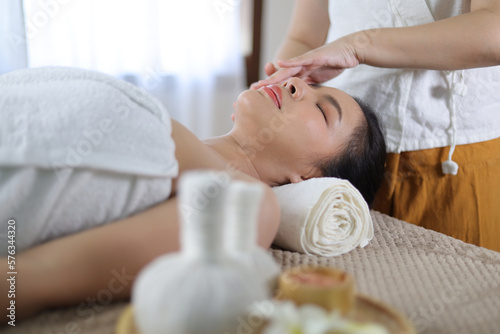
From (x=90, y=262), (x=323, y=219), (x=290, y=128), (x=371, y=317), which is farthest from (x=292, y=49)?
(x=371, y=317)

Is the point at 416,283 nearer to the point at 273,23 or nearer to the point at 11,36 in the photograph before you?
the point at 11,36

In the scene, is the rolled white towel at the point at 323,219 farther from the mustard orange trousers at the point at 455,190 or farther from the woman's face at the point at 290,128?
the mustard orange trousers at the point at 455,190

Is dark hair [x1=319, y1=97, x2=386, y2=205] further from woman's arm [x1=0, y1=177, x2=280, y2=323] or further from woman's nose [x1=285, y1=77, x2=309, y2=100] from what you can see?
woman's arm [x1=0, y1=177, x2=280, y2=323]

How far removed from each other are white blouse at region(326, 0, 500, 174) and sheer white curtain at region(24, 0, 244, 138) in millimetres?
1783

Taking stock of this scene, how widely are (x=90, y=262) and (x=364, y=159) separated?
0.99 meters

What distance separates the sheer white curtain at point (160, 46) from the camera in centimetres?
283

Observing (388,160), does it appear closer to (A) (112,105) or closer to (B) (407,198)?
(B) (407,198)

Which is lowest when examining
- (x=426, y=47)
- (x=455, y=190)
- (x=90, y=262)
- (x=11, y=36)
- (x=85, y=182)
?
(x=455, y=190)

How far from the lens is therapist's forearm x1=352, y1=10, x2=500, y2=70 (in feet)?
4.07

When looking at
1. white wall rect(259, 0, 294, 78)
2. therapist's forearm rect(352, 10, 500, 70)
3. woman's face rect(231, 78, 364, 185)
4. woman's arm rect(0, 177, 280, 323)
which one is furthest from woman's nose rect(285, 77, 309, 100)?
white wall rect(259, 0, 294, 78)

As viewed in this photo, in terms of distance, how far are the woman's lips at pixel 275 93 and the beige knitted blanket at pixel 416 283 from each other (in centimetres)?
46

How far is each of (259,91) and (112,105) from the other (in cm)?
55

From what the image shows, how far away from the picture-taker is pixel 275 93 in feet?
4.69

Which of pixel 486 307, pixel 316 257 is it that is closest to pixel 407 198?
pixel 316 257
